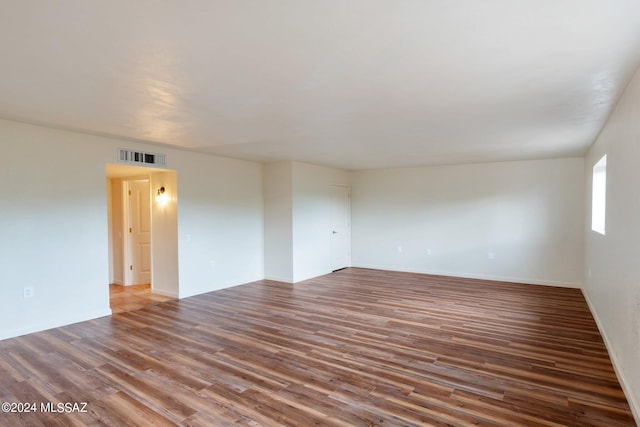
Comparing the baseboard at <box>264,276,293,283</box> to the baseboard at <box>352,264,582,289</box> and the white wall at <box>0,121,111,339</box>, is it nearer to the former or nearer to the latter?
the baseboard at <box>352,264,582,289</box>

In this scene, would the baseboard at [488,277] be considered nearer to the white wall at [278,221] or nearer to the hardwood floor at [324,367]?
the hardwood floor at [324,367]

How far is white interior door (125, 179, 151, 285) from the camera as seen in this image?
259 inches

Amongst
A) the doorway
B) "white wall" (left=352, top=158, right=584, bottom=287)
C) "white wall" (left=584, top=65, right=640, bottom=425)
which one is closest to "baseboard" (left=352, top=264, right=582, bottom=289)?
"white wall" (left=352, top=158, right=584, bottom=287)

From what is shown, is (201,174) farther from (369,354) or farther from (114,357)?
(369,354)

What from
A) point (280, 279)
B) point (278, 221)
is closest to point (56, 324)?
point (280, 279)

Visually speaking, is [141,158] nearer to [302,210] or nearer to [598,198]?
[302,210]

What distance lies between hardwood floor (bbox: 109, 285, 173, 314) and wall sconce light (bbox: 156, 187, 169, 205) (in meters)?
1.56

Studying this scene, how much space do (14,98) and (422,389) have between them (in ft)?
13.7

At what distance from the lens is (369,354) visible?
334cm

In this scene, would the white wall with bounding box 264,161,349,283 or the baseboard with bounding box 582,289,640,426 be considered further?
the white wall with bounding box 264,161,349,283

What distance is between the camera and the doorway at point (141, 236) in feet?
18.3

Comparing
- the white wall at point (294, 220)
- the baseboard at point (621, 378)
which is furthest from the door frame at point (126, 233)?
the baseboard at point (621, 378)

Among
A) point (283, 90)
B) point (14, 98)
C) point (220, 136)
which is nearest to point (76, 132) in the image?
point (14, 98)

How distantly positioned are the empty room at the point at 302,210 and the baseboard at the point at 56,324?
30 millimetres
